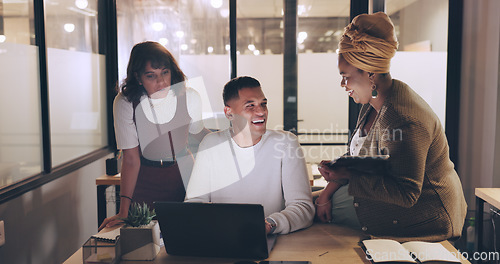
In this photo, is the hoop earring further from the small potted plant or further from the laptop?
the small potted plant

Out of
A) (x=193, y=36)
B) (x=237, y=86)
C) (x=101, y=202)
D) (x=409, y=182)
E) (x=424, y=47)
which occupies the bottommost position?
(x=101, y=202)

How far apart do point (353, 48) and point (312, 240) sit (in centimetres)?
74

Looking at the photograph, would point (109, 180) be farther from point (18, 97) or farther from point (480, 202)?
point (480, 202)

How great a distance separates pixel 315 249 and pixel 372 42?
79 cm

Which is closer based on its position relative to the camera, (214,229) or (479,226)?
(214,229)

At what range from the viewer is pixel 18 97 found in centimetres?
248

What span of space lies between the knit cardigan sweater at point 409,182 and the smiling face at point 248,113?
48 centimetres

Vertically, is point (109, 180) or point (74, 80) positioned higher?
point (74, 80)

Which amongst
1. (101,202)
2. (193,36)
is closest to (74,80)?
(101,202)

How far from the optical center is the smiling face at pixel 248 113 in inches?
71.6

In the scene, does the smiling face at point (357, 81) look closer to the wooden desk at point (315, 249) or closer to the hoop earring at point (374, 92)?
the hoop earring at point (374, 92)

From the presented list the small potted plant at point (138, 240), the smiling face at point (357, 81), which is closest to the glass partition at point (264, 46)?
the smiling face at point (357, 81)

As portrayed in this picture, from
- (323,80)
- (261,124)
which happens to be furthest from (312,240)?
(323,80)

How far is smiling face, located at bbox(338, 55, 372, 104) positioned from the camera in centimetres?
169
